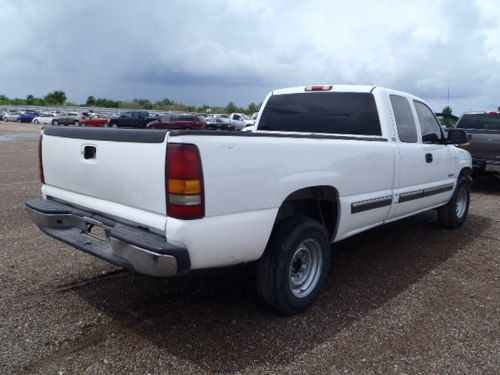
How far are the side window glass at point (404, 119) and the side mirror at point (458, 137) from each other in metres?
0.80

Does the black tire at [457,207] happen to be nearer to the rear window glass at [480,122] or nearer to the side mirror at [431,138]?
the side mirror at [431,138]

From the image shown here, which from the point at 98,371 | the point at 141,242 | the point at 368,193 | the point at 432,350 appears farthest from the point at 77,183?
the point at 432,350

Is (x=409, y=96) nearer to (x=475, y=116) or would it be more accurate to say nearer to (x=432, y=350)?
(x=432, y=350)

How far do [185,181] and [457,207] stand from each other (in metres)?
5.39

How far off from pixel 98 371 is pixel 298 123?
11.6 feet

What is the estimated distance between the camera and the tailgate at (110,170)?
3076 mm

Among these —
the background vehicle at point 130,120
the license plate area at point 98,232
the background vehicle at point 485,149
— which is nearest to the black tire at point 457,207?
the background vehicle at point 485,149

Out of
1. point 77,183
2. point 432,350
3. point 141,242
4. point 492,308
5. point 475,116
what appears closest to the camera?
point 141,242

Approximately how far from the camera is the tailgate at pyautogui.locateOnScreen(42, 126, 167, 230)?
308cm

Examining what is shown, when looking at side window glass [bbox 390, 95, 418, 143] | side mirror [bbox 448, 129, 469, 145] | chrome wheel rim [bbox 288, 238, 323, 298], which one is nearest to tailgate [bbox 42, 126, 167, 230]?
chrome wheel rim [bbox 288, 238, 323, 298]

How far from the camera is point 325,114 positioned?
537 centimetres

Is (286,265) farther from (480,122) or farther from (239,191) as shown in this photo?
(480,122)

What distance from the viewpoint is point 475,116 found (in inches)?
474

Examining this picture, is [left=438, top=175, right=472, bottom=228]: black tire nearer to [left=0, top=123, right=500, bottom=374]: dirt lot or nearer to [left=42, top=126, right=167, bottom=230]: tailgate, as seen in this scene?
[left=0, top=123, right=500, bottom=374]: dirt lot
